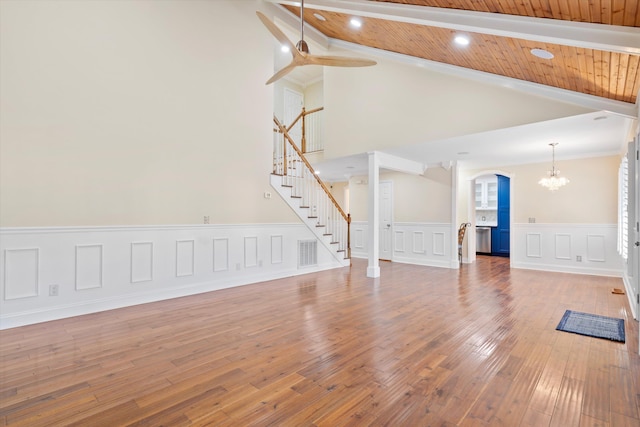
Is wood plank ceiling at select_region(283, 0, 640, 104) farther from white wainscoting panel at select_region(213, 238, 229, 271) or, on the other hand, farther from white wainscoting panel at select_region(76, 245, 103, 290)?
white wainscoting panel at select_region(76, 245, 103, 290)

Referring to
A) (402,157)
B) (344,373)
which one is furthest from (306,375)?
(402,157)

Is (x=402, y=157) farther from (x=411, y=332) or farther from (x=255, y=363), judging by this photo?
(x=255, y=363)

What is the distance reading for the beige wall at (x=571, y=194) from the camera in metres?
6.48

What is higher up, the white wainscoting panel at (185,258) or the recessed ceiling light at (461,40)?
the recessed ceiling light at (461,40)

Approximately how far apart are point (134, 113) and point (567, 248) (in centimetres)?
875

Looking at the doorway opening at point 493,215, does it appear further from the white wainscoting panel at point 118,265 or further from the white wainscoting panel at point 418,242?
the white wainscoting panel at point 118,265

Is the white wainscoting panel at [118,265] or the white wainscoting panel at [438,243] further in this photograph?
the white wainscoting panel at [438,243]

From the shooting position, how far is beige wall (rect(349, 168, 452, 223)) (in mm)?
7727

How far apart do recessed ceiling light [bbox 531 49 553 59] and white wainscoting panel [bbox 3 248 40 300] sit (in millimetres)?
5820

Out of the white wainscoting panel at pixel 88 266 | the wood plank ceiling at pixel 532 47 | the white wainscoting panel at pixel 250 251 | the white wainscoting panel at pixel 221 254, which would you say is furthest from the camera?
the white wainscoting panel at pixel 250 251

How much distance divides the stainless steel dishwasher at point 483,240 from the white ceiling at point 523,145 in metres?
2.74

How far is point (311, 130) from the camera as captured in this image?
8.77m

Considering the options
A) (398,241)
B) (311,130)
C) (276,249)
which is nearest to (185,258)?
(276,249)

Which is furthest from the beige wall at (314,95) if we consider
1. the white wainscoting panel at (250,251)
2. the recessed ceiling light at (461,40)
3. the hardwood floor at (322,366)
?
the hardwood floor at (322,366)
